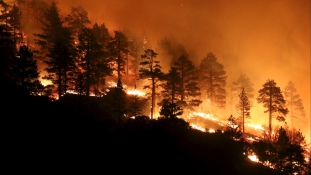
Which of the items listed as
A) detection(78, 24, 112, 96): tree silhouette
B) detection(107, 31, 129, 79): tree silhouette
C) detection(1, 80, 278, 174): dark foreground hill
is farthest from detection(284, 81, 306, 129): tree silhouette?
detection(1, 80, 278, 174): dark foreground hill

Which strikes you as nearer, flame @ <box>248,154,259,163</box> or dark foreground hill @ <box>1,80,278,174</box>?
dark foreground hill @ <box>1,80,278,174</box>

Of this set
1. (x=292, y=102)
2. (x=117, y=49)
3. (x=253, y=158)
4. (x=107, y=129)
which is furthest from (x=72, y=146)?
(x=292, y=102)

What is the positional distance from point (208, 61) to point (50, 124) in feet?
156

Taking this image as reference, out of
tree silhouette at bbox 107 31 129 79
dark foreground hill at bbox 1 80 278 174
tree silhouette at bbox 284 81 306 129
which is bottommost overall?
dark foreground hill at bbox 1 80 278 174

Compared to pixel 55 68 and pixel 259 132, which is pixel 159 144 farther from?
pixel 259 132

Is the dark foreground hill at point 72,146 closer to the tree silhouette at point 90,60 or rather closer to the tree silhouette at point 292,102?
the tree silhouette at point 90,60

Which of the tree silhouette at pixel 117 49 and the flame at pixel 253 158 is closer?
the flame at pixel 253 158

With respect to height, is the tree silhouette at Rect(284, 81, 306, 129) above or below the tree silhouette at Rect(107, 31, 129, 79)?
below

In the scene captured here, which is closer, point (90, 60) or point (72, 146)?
point (72, 146)

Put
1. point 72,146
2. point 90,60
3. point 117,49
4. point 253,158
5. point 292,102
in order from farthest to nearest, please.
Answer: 1. point 292,102
2. point 117,49
3. point 90,60
4. point 253,158
5. point 72,146

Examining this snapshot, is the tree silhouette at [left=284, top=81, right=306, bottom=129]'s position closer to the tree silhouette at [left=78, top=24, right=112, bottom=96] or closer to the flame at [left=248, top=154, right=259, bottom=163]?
the flame at [left=248, top=154, right=259, bottom=163]

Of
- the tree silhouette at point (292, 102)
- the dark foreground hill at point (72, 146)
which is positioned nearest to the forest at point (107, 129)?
the dark foreground hill at point (72, 146)

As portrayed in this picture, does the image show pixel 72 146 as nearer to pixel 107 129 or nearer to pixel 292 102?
pixel 107 129

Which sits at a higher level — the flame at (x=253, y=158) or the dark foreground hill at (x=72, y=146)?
the dark foreground hill at (x=72, y=146)
